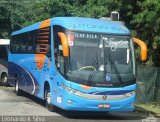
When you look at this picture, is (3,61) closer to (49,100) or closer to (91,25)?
(49,100)

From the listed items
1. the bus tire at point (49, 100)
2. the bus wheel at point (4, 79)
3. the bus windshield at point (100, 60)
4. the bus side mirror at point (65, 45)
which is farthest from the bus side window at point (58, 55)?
the bus wheel at point (4, 79)

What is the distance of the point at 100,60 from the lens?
14.0m

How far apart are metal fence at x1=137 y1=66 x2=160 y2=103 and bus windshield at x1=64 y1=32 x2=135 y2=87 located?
516cm

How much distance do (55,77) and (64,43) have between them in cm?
190

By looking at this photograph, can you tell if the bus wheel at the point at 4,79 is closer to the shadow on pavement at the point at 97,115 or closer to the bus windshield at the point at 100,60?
Result: the shadow on pavement at the point at 97,115

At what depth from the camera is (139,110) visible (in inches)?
691

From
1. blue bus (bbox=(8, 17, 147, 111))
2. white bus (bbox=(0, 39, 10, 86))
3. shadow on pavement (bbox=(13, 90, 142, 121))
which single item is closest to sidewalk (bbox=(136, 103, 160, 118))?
shadow on pavement (bbox=(13, 90, 142, 121))

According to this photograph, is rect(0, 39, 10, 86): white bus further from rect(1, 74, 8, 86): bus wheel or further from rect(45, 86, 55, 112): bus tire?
rect(45, 86, 55, 112): bus tire

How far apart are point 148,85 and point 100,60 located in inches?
239

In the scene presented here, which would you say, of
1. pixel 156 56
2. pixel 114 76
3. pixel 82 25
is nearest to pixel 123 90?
pixel 114 76

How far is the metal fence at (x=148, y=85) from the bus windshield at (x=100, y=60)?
203 inches

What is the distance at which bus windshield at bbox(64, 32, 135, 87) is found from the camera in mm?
13773

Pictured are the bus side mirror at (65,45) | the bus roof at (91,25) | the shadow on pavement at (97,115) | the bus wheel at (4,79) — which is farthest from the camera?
the bus wheel at (4,79)

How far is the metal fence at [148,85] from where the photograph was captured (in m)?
19.4
